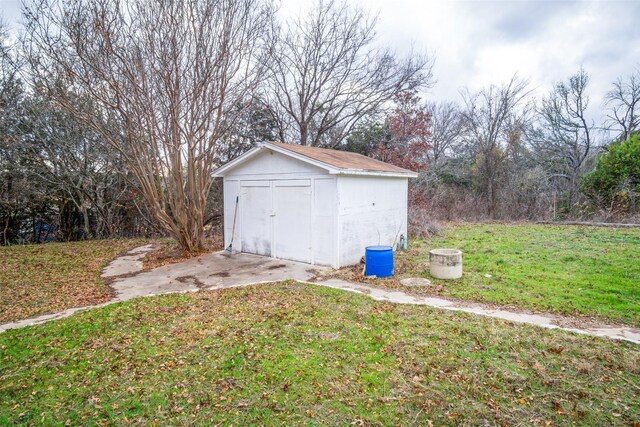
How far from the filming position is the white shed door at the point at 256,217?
8727mm

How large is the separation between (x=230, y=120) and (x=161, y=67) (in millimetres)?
2786

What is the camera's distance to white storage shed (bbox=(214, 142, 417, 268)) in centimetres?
755

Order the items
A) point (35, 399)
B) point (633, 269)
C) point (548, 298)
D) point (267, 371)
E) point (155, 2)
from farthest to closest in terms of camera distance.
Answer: point (155, 2) → point (633, 269) → point (548, 298) → point (267, 371) → point (35, 399)

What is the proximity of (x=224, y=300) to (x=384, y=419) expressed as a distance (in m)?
3.41

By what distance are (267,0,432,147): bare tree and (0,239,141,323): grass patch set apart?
9218mm

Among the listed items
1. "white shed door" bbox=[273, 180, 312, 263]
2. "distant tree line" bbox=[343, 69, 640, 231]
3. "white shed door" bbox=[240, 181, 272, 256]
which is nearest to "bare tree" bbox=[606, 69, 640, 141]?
"distant tree line" bbox=[343, 69, 640, 231]

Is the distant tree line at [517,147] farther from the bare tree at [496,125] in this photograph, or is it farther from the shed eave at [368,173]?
the shed eave at [368,173]

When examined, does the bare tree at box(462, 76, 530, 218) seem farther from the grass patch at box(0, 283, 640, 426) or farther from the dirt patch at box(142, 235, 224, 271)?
the grass patch at box(0, 283, 640, 426)

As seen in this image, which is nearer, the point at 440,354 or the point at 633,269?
the point at 440,354

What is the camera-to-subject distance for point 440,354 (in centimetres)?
363

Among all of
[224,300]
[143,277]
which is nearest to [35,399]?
[224,300]


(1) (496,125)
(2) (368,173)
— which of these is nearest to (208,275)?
(2) (368,173)

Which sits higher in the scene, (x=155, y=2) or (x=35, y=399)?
(x=155, y=2)

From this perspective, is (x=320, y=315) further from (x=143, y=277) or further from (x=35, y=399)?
(x=143, y=277)
